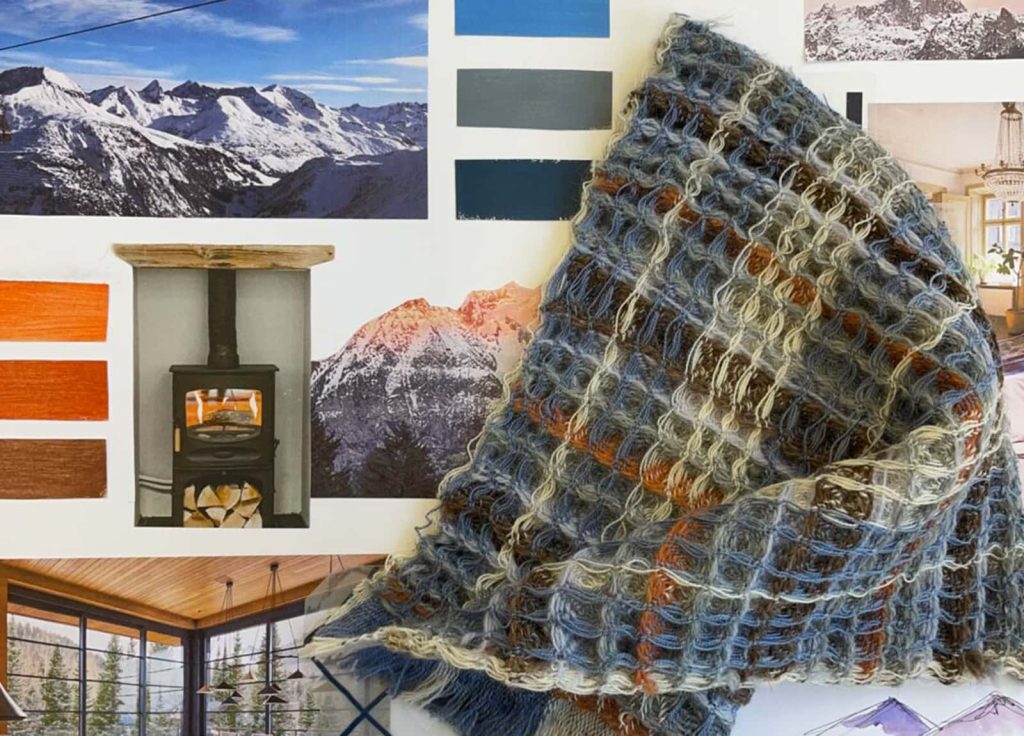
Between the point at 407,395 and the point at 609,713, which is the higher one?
the point at 407,395

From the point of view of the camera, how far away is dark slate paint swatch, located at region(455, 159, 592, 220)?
2.97 ft

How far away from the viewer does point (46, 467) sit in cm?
91

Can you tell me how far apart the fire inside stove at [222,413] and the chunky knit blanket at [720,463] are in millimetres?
232

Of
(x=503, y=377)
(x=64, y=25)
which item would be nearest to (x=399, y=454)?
(x=503, y=377)

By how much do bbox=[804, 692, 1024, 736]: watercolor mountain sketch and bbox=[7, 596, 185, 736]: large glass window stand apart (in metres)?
0.74

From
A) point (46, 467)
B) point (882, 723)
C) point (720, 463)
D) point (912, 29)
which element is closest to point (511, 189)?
point (720, 463)

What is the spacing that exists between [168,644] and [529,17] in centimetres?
82

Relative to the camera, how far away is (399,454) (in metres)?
0.91

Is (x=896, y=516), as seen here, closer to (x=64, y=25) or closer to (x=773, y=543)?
(x=773, y=543)

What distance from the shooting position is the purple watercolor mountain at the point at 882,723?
883 millimetres

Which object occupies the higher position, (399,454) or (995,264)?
(995,264)

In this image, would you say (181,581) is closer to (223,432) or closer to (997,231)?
(223,432)

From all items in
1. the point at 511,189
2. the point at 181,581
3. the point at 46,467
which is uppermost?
the point at 511,189

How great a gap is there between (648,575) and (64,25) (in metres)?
0.87
